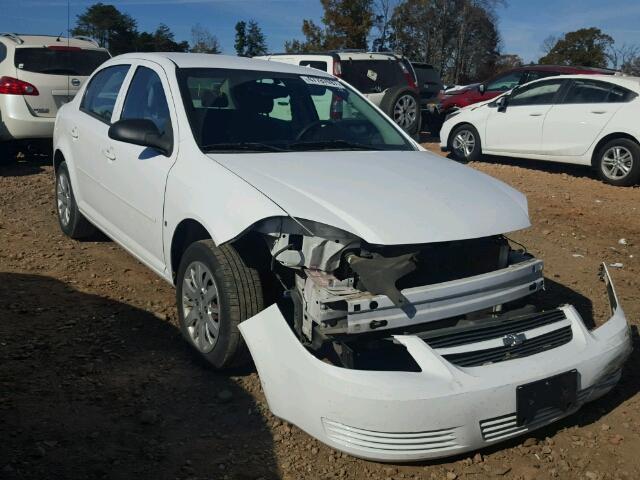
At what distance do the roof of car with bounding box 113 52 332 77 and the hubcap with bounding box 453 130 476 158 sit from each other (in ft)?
22.4

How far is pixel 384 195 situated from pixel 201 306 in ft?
3.87

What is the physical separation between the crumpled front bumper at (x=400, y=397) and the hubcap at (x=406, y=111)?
31.6 feet

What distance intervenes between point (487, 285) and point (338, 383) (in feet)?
2.94

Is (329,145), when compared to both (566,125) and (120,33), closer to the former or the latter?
(566,125)

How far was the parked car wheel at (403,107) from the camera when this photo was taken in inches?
471

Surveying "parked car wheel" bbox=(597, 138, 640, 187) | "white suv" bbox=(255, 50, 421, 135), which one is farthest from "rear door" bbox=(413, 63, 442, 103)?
"parked car wheel" bbox=(597, 138, 640, 187)

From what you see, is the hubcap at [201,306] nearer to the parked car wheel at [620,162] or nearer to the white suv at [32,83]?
the white suv at [32,83]

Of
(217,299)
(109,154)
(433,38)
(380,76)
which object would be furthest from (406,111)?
(433,38)

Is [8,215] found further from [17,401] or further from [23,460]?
[23,460]

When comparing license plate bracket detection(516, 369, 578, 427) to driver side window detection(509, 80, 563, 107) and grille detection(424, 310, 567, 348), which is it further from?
driver side window detection(509, 80, 563, 107)

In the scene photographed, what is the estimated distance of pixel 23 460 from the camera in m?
2.78

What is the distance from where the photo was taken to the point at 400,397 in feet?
8.53

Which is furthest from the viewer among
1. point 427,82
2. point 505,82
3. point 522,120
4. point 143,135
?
point 427,82

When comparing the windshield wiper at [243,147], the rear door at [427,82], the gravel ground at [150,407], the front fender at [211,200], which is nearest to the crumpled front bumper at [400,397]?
the gravel ground at [150,407]
